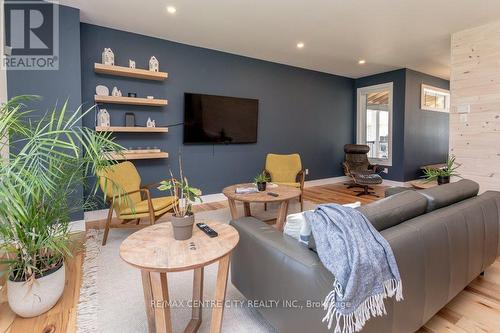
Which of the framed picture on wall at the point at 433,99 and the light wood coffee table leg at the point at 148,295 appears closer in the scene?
the light wood coffee table leg at the point at 148,295

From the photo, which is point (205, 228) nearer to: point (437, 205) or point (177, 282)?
point (177, 282)

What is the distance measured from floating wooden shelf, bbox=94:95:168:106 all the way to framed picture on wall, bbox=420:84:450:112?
18.9 feet

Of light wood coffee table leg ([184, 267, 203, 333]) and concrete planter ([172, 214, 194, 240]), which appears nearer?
concrete planter ([172, 214, 194, 240])

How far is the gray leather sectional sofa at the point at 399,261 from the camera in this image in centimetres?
118

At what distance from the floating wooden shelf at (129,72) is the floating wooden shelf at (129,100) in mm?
345

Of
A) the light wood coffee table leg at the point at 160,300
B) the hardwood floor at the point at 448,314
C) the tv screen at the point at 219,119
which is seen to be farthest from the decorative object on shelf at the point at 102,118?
the light wood coffee table leg at the point at 160,300

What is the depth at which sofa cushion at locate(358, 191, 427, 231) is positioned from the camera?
1.32m

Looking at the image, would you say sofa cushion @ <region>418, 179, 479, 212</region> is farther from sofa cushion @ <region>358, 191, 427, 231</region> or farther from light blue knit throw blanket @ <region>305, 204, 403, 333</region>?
light blue knit throw blanket @ <region>305, 204, 403, 333</region>

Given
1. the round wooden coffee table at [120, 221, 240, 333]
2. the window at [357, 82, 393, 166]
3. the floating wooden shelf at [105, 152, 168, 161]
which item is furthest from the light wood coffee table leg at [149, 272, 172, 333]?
the window at [357, 82, 393, 166]

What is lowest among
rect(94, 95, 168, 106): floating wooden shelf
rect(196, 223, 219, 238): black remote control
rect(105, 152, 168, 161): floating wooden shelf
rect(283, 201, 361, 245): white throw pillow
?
rect(196, 223, 219, 238): black remote control

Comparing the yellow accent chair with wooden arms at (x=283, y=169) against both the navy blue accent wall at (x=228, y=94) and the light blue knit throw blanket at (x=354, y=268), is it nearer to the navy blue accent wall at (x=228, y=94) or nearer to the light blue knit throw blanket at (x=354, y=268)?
the navy blue accent wall at (x=228, y=94)

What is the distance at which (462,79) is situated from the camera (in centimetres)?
377

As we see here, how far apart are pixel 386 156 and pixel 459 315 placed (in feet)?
16.8

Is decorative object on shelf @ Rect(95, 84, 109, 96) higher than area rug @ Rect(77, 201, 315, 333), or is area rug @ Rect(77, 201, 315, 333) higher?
decorative object on shelf @ Rect(95, 84, 109, 96)
